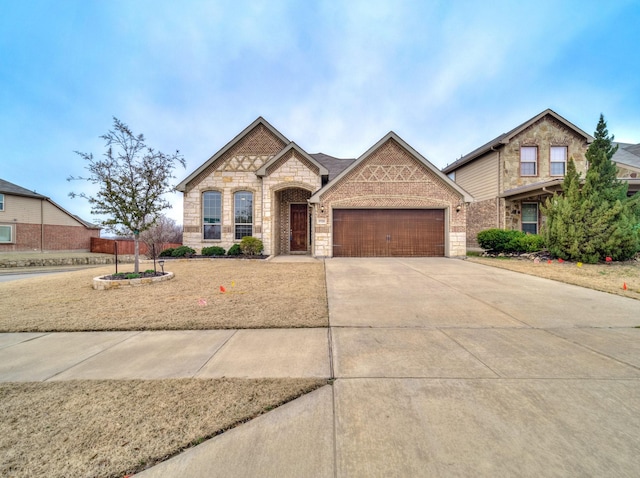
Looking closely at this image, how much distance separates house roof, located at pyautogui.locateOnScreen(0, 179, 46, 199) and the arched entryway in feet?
84.2

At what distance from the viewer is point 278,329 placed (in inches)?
153

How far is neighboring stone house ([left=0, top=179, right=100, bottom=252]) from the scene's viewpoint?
2258 centimetres

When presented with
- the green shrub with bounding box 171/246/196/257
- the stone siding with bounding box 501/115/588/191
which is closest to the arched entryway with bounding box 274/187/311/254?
the green shrub with bounding box 171/246/196/257

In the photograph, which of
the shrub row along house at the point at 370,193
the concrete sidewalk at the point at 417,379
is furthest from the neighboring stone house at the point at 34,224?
the concrete sidewalk at the point at 417,379

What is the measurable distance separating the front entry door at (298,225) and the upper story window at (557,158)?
48.0ft

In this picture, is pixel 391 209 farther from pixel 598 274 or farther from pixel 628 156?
pixel 628 156

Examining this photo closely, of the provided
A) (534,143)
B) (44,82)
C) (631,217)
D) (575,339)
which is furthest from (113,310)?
(44,82)

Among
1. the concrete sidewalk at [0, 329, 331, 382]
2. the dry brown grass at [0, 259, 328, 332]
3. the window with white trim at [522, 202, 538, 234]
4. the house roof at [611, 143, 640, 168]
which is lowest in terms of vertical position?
the concrete sidewalk at [0, 329, 331, 382]

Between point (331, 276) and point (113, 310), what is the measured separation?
527 centimetres

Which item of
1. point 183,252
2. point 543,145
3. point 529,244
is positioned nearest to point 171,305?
point 183,252

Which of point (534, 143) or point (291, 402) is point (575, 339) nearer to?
point (291, 402)

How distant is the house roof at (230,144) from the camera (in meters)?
13.9

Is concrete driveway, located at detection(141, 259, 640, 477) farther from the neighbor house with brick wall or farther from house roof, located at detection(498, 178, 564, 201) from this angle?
the neighbor house with brick wall

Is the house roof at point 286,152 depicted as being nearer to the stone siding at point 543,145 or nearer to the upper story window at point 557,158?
the stone siding at point 543,145
